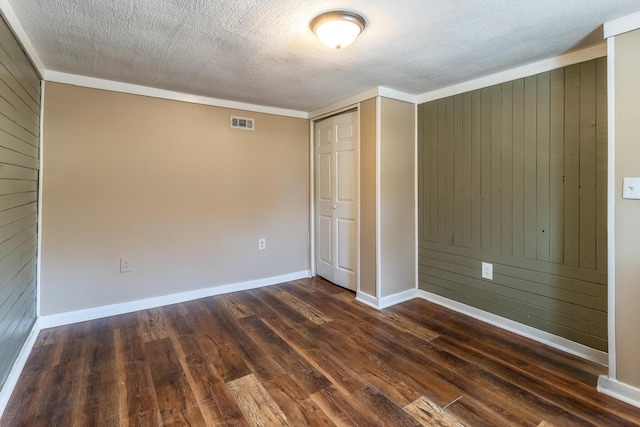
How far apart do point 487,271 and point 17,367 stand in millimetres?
3292

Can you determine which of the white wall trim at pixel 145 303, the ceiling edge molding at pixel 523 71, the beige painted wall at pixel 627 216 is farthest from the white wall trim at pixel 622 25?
the white wall trim at pixel 145 303

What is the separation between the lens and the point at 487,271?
260cm

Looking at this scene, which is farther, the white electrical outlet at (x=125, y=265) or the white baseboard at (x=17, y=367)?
the white electrical outlet at (x=125, y=265)

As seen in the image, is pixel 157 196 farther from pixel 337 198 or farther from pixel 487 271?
pixel 487 271

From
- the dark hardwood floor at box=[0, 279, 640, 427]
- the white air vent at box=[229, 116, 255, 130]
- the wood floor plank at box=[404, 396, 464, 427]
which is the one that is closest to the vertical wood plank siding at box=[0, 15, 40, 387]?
the dark hardwood floor at box=[0, 279, 640, 427]

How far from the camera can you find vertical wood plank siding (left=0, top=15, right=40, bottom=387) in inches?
64.1

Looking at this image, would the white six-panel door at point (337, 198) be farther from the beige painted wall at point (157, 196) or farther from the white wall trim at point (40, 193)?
the white wall trim at point (40, 193)

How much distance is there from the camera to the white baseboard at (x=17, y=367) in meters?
1.59

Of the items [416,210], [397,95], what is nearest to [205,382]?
[416,210]

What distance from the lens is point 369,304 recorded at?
2973mm

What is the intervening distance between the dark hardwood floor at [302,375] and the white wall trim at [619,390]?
0.05 metres

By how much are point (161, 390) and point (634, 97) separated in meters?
2.94

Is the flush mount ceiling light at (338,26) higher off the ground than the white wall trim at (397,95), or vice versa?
the white wall trim at (397,95)

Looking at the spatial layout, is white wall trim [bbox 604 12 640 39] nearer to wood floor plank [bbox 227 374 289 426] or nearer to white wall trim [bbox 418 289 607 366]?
white wall trim [bbox 418 289 607 366]
